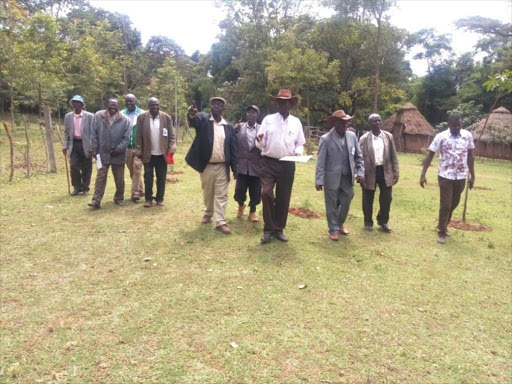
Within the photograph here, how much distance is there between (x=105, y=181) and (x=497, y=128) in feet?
98.3

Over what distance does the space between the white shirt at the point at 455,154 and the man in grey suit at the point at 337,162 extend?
1.46 metres

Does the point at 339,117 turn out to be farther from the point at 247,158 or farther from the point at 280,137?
the point at 247,158

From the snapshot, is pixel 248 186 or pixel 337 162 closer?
pixel 337 162

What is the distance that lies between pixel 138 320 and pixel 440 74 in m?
45.4

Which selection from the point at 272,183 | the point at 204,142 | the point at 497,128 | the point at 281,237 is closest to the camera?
the point at 272,183

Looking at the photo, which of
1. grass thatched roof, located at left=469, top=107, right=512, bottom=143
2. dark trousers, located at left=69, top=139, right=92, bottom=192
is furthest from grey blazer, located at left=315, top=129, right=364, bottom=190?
grass thatched roof, located at left=469, top=107, right=512, bottom=143

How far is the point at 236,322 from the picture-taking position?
3.62 meters

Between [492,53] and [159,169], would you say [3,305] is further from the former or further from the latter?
[492,53]

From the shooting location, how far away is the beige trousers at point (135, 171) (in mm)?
7551

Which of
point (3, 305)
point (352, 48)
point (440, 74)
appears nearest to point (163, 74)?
point (352, 48)

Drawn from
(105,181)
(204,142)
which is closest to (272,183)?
(204,142)

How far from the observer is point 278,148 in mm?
5398

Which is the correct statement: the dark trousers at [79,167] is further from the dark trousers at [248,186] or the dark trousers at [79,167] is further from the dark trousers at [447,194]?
the dark trousers at [447,194]

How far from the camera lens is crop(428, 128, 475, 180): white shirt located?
6254 mm
